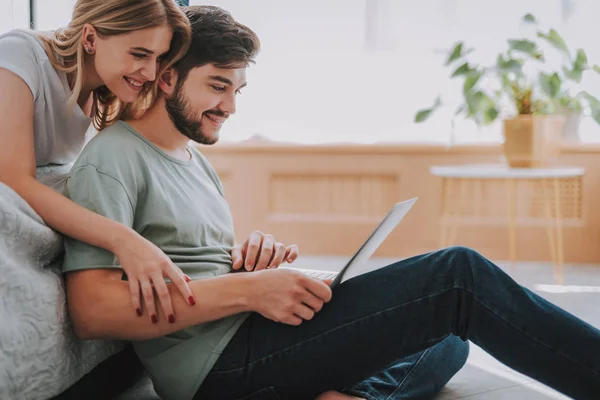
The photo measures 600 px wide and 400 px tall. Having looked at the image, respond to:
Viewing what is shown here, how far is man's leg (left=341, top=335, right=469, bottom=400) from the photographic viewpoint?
1.48 m

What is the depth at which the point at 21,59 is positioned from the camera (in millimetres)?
1386

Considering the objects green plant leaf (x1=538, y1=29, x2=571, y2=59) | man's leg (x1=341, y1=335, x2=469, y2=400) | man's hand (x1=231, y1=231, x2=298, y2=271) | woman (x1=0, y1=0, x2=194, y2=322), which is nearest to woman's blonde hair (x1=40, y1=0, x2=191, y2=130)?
woman (x1=0, y1=0, x2=194, y2=322)

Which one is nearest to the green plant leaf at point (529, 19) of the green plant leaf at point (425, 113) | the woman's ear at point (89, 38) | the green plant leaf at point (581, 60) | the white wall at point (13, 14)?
the green plant leaf at point (581, 60)

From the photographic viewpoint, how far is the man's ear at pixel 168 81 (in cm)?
153

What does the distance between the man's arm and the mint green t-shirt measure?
0.12 feet

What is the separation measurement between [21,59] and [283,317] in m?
0.66

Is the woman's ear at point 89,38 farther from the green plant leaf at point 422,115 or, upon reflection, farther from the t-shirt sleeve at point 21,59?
the green plant leaf at point 422,115

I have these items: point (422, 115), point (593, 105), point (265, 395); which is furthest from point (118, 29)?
point (593, 105)

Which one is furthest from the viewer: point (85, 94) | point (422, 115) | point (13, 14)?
point (422, 115)

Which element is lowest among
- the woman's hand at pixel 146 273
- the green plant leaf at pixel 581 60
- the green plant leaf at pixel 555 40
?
the woman's hand at pixel 146 273

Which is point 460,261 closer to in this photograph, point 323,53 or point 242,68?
point 242,68

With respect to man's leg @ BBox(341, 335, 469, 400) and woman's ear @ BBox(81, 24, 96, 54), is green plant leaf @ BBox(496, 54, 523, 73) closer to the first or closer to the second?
man's leg @ BBox(341, 335, 469, 400)

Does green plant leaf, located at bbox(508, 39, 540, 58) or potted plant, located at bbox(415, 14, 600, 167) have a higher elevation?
green plant leaf, located at bbox(508, 39, 540, 58)

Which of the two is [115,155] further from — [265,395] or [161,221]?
[265,395]
